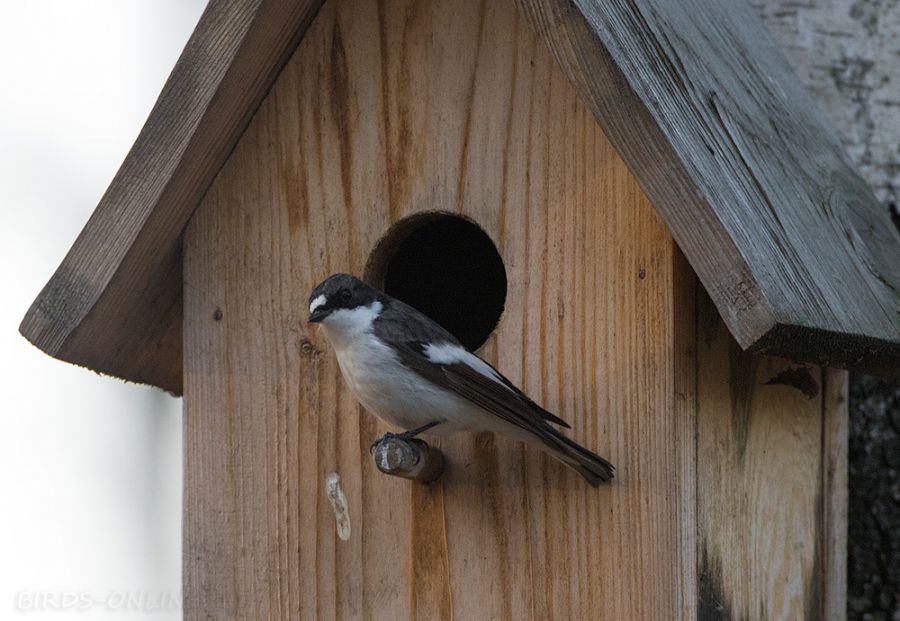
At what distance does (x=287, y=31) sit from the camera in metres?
2.75

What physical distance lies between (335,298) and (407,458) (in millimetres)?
378

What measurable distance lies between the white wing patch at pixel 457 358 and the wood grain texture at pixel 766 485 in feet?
1.22

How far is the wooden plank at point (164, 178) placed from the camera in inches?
104

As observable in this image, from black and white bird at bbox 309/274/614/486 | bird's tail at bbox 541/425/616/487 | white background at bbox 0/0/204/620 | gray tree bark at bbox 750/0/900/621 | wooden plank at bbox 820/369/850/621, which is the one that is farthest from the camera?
white background at bbox 0/0/204/620

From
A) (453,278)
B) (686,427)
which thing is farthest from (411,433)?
(453,278)

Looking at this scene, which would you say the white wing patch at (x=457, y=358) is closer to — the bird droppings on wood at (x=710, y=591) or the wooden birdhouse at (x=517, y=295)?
the wooden birdhouse at (x=517, y=295)

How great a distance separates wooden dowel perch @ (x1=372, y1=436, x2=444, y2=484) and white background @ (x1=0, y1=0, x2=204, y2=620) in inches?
97.7

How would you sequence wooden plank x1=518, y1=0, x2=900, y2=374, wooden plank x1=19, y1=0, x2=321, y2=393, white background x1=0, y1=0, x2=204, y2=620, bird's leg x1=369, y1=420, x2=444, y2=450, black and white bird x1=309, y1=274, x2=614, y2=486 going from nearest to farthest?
wooden plank x1=518, y1=0, x2=900, y2=374, black and white bird x1=309, y1=274, x2=614, y2=486, bird's leg x1=369, y1=420, x2=444, y2=450, wooden plank x1=19, y1=0, x2=321, y2=393, white background x1=0, y1=0, x2=204, y2=620

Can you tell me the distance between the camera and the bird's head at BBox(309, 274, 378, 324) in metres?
2.53

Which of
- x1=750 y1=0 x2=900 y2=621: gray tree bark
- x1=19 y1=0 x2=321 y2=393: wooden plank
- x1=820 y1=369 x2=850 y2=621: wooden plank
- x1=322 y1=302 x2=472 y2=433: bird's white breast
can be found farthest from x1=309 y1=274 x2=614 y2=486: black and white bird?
x1=750 y1=0 x2=900 y2=621: gray tree bark

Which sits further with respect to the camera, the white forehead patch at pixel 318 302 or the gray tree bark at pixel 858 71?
the gray tree bark at pixel 858 71

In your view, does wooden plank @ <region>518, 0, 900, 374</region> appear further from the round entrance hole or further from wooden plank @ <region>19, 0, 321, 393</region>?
the round entrance hole

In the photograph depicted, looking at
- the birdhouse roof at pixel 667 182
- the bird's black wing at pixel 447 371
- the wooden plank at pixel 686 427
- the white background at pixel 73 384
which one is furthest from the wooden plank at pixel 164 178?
the white background at pixel 73 384

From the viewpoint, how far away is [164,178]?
2.68 meters
